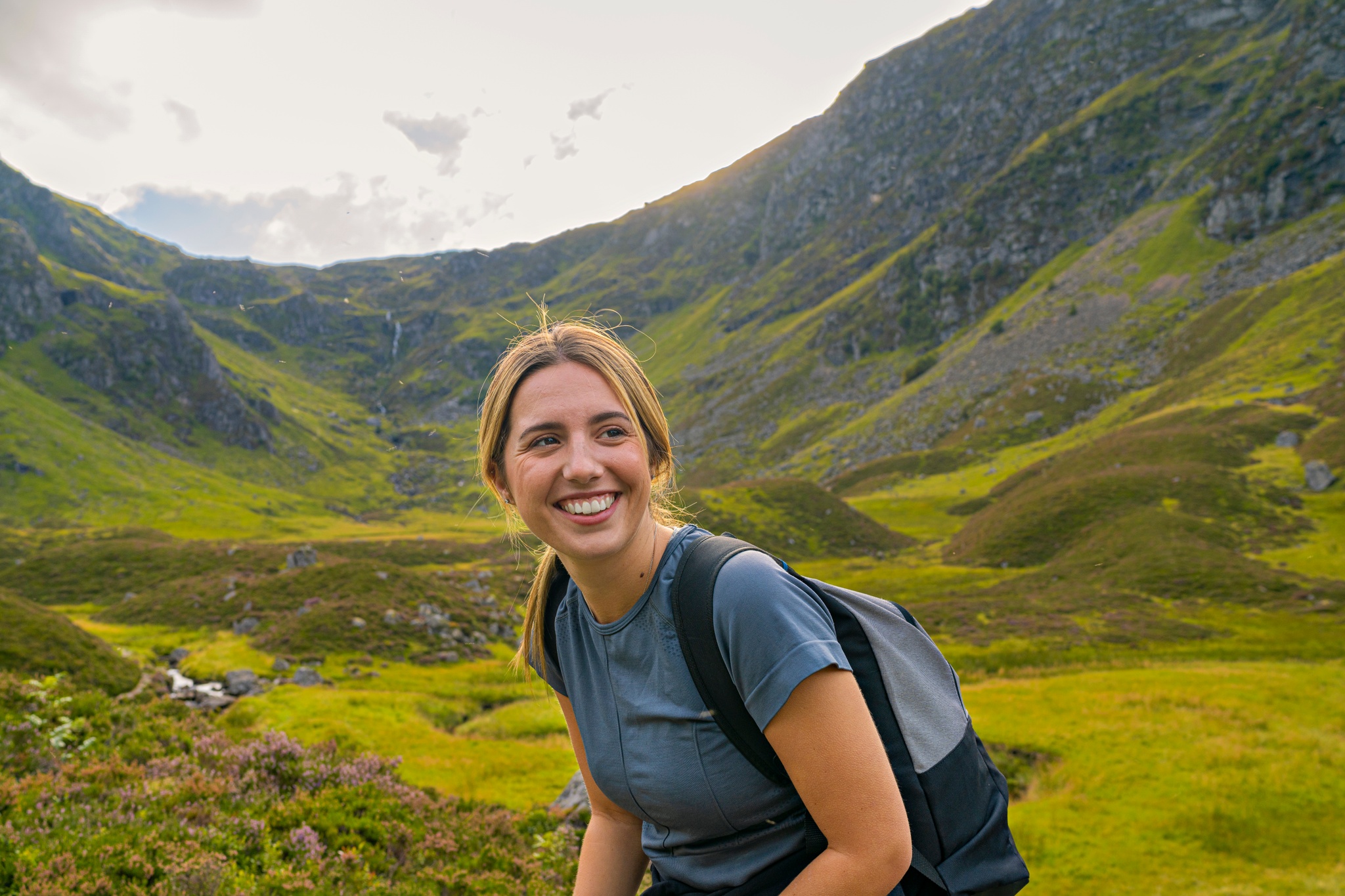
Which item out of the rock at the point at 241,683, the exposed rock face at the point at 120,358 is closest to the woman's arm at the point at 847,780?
the rock at the point at 241,683

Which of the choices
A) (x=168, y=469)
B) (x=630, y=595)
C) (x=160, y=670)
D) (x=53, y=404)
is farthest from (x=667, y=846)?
(x=53, y=404)

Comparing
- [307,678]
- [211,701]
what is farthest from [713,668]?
[307,678]

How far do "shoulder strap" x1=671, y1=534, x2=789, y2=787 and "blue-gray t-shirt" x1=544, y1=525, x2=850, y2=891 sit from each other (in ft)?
0.17

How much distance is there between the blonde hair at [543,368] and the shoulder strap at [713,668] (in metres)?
0.81

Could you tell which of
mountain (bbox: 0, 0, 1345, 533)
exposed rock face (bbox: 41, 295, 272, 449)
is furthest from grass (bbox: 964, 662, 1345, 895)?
exposed rock face (bbox: 41, 295, 272, 449)

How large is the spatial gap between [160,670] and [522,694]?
52.9ft

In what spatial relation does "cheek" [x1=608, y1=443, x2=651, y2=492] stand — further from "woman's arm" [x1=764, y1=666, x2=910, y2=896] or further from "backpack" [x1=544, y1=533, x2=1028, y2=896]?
"woman's arm" [x1=764, y1=666, x2=910, y2=896]

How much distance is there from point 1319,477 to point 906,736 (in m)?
71.1

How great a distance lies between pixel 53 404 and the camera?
16125cm

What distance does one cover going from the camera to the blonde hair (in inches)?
133

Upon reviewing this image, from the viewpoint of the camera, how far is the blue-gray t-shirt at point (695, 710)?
7.98 feet

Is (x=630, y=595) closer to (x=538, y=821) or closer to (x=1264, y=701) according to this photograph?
(x=538, y=821)

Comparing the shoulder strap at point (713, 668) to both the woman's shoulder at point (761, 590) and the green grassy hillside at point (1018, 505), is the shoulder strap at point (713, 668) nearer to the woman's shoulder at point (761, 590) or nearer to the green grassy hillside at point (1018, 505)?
the woman's shoulder at point (761, 590)

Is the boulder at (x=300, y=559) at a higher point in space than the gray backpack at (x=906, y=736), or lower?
lower
